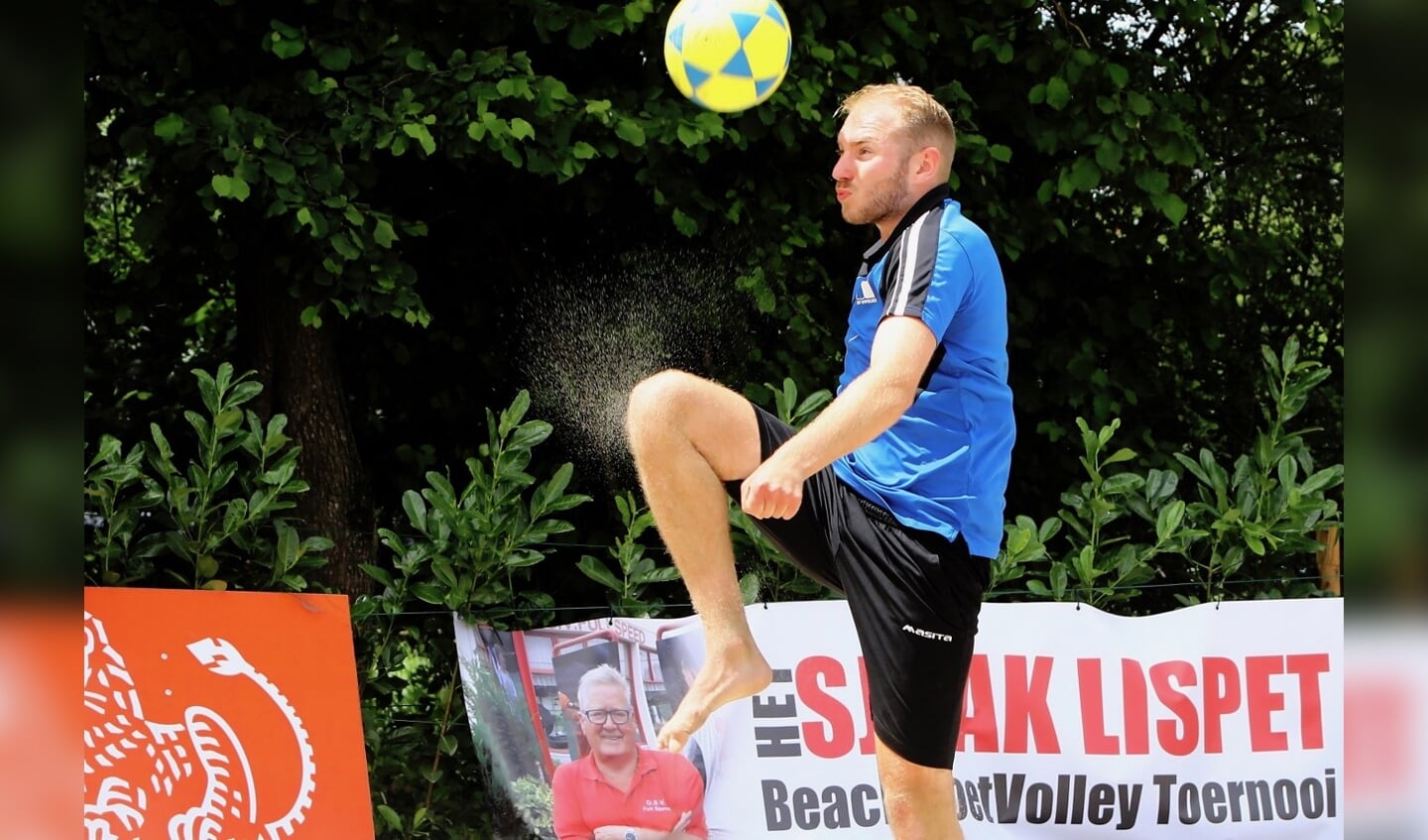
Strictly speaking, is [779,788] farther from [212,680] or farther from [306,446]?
[306,446]

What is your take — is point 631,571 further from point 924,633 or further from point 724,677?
point 924,633

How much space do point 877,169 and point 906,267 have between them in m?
0.37

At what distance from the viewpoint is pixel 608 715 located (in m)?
5.62

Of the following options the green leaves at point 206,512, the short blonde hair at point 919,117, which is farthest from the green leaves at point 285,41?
the short blonde hair at point 919,117

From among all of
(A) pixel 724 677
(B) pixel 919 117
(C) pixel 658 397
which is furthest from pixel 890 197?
(A) pixel 724 677

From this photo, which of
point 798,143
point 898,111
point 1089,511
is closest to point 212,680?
point 898,111

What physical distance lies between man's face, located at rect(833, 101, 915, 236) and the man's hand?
899mm

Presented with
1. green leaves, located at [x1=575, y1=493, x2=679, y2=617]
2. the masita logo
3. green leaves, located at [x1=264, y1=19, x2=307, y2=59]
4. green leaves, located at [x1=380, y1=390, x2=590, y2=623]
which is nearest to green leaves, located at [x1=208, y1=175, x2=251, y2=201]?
green leaves, located at [x1=264, y1=19, x2=307, y2=59]

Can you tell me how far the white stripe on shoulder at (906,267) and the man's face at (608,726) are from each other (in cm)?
254

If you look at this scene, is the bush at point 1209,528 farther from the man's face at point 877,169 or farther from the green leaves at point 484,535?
the man's face at point 877,169

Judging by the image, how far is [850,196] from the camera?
3.96 meters

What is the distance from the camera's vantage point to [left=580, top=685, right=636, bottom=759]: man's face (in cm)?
558

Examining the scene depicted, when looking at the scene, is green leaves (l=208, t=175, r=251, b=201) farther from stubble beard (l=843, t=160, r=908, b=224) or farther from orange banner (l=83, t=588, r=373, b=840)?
stubble beard (l=843, t=160, r=908, b=224)
